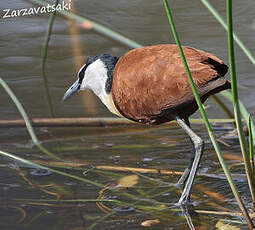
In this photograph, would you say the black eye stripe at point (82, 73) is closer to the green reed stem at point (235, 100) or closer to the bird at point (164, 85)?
the bird at point (164, 85)

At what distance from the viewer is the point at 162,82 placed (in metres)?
3.32

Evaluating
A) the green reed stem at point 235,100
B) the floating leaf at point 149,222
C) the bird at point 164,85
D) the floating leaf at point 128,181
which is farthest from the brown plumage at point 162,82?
the green reed stem at point 235,100

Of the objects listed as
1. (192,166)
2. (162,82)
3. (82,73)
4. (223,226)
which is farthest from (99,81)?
(223,226)

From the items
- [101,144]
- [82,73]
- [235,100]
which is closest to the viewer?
[235,100]

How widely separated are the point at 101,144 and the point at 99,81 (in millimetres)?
580

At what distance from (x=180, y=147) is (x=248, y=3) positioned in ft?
10.7

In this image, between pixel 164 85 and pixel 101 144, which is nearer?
pixel 164 85

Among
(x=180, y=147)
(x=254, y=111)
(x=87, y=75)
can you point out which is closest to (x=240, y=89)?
(x=254, y=111)

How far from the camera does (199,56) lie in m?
3.32

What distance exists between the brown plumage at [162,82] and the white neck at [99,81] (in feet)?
0.35

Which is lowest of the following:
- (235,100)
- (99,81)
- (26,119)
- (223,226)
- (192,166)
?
(223,226)

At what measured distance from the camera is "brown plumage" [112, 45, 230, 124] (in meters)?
3.24

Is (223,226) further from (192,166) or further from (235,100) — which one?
(235,100)

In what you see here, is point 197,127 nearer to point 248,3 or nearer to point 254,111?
point 254,111
